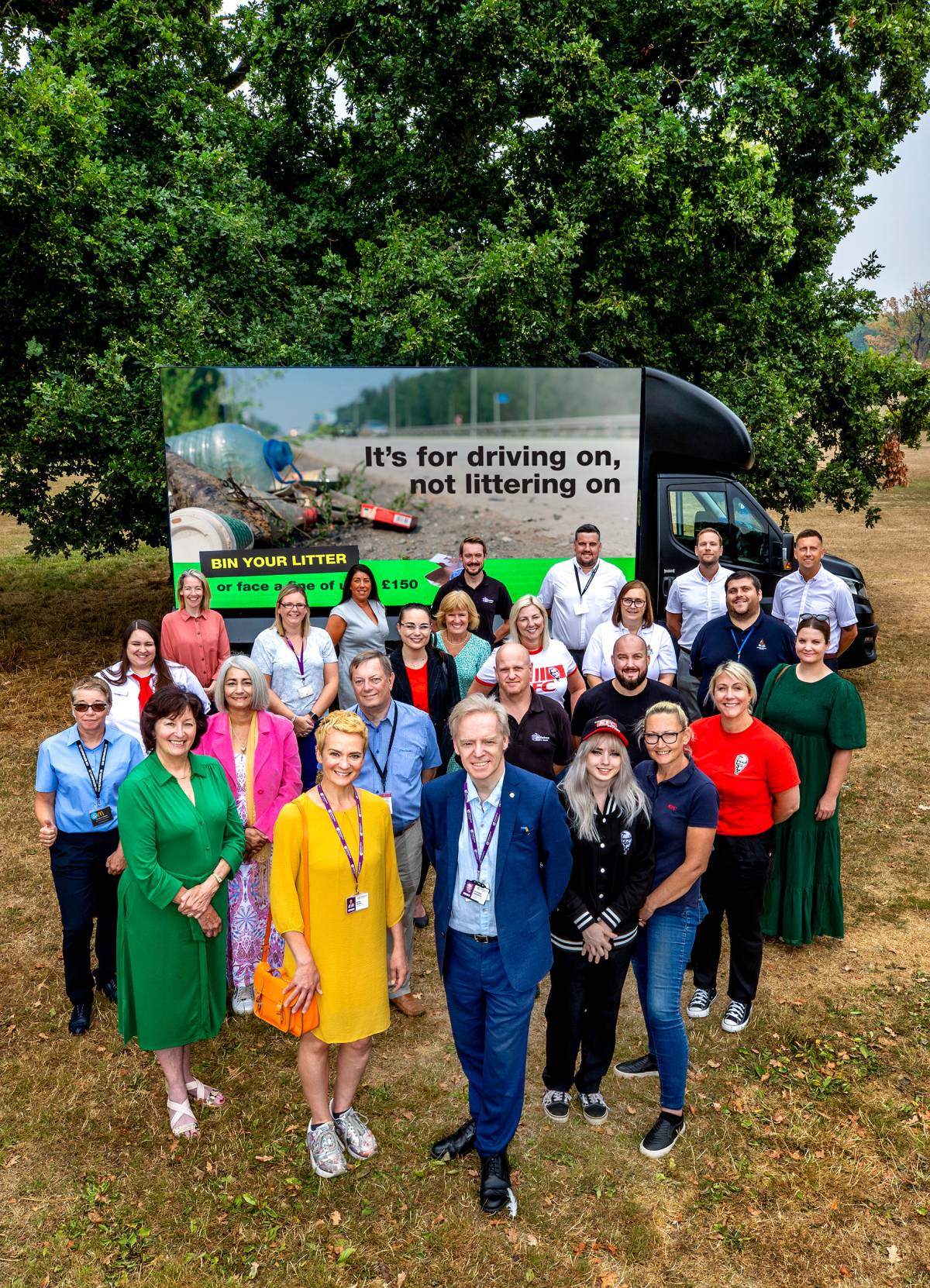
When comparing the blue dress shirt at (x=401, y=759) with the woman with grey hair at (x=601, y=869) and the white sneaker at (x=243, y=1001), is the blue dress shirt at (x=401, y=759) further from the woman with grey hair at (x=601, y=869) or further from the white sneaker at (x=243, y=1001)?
the white sneaker at (x=243, y=1001)

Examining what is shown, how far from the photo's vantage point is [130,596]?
52.8 ft

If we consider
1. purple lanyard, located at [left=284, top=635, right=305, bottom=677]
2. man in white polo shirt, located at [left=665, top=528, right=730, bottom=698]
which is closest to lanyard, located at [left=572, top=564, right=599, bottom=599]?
man in white polo shirt, located at [left=665, top=528, right=730, bottom=698]

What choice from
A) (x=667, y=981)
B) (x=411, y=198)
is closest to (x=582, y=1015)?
(x=667, y=981)

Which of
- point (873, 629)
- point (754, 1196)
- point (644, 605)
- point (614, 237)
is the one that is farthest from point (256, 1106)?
point (614, 237)

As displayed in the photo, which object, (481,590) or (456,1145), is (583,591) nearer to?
(481,590)

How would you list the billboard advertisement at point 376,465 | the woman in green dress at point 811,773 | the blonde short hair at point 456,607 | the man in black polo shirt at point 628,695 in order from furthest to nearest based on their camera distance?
1. the billboard advertisement at point 376,465
2. the blonde short hair at point 456,607
3. the woman in green dress at point 811,773
4. the man in black polo shirt at point 628,695

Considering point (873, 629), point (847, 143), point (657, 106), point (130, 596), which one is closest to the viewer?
point (873, 629)

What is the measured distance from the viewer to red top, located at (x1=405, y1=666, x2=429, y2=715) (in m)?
5.11

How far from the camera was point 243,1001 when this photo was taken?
15.7ft

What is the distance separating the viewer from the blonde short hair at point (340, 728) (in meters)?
3.29

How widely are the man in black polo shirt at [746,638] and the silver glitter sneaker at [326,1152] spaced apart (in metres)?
3.04

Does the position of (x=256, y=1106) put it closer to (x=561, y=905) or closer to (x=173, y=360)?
(x=561, y=905)

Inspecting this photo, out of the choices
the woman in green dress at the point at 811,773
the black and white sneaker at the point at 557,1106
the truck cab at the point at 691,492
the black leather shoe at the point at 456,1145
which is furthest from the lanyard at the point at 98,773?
the truck cab at the point at 691,492

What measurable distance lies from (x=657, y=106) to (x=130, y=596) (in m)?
11.1
